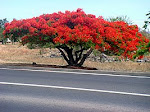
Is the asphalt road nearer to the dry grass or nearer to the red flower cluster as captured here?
the red flower cluster

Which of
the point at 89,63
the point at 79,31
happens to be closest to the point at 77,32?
the point at 79,31

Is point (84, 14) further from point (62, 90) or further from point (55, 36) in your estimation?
point (62, 90)

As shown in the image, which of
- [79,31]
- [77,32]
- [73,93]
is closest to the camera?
[73,93]

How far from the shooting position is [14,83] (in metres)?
8.62

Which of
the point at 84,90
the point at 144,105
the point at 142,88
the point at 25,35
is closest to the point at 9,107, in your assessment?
the point at 84,90

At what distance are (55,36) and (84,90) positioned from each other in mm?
6248

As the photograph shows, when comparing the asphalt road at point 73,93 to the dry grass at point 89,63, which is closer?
the asphalt road at point 73,93

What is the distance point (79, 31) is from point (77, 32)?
0.64ft

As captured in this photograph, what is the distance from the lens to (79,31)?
1266cm

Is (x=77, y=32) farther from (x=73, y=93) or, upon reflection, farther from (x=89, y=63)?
(x=89, y=63)

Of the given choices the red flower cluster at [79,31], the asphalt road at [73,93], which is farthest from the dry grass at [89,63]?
the asphalt road at [73,93]

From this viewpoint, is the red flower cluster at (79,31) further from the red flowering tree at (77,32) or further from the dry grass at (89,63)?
the dry grass at (89,63)

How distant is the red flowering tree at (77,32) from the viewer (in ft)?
41.5

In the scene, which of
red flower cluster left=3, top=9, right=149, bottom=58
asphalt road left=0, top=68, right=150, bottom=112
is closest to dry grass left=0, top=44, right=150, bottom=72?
red flower cluster left=3, top=9, right=149, bottom=58
